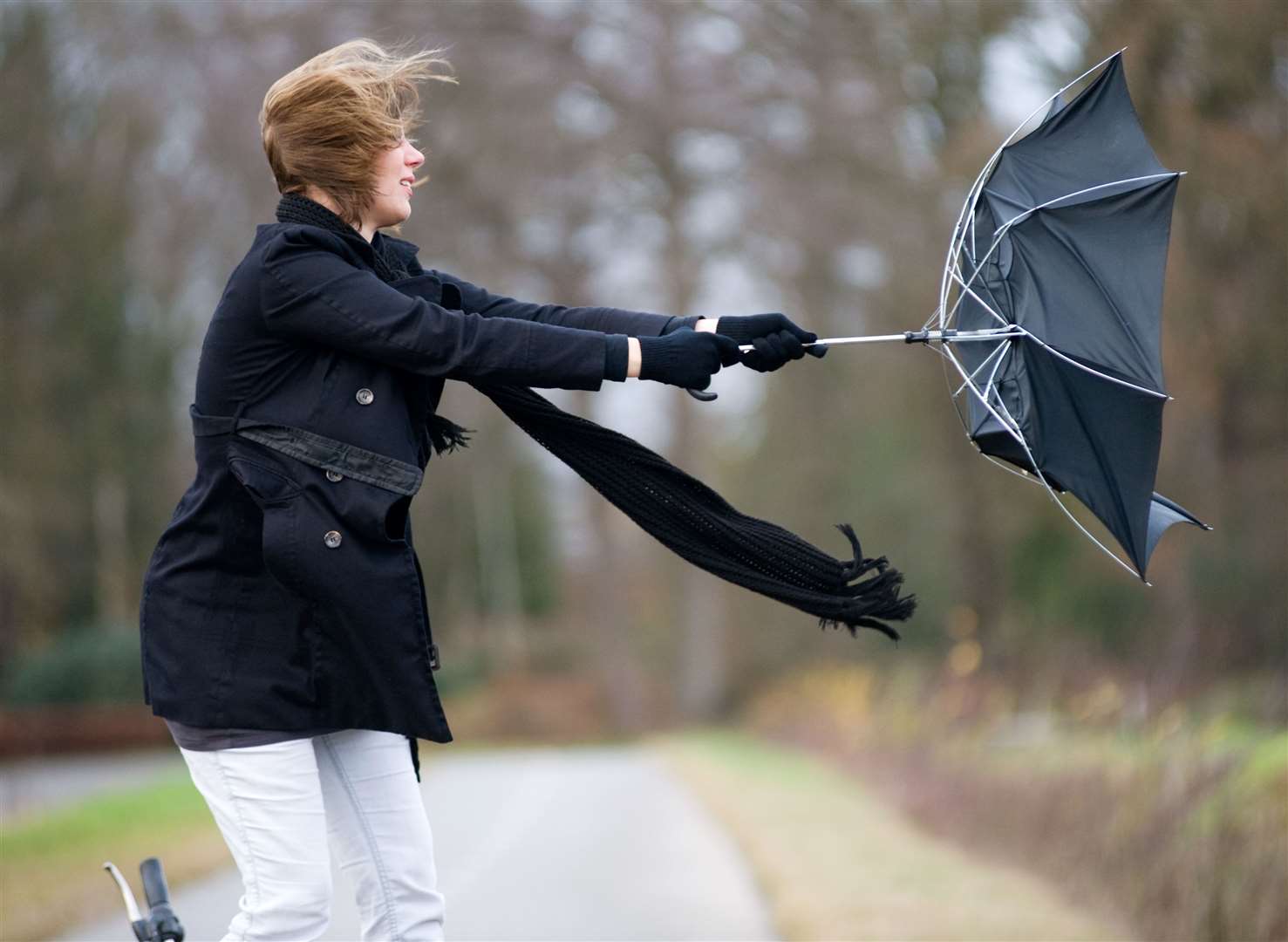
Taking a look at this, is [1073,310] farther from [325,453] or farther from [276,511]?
[276,511]

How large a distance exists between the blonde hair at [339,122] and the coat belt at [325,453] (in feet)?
1.68

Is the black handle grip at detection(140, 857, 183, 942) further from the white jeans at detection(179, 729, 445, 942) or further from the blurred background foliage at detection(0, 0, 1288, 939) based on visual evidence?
the blurred background foliage at detection(0, 0, 1288, 939)

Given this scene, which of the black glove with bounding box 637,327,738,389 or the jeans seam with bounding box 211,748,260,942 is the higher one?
the black glove with bounding box 637,327,738,389

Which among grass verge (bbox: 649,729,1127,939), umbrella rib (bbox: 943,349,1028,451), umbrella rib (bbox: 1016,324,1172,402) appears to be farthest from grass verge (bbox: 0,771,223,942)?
umbrella rib (bbox: 1016,324,1172,402)

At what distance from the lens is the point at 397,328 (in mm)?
3240

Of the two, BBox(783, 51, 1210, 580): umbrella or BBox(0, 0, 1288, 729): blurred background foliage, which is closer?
BBox(783, 51, 1210, 580): umbrella

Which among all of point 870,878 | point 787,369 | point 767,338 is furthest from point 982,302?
point 787,369

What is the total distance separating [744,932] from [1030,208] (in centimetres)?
402

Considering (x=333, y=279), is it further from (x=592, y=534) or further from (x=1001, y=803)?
(x=592, y=534)

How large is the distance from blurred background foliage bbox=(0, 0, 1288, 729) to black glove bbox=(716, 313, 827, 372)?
6.01 m

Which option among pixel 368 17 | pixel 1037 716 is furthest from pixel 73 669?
pixel 1037 716

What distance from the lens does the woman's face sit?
3406 millimetres

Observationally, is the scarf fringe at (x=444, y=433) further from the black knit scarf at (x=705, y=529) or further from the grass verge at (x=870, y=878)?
the grass verge at (x=870, y=878)

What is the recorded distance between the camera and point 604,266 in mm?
28656
